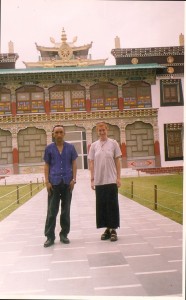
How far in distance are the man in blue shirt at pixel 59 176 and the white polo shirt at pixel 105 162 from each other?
0.29 metres

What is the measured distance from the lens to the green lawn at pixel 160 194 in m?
4.72

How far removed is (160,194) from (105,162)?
2605mm

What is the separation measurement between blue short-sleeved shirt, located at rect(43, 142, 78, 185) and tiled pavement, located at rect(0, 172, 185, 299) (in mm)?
715

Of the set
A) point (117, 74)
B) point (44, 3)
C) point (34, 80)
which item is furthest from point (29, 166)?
point (44, 3)

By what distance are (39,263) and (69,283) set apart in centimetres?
50

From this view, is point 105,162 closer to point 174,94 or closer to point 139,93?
point 174,94

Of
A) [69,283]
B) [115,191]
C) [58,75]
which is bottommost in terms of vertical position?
[69,283]

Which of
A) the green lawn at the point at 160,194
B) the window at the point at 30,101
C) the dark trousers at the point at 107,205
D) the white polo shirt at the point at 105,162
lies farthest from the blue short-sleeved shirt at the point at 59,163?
the window at the point at 30,101

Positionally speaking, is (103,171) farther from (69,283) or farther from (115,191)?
(69,283)

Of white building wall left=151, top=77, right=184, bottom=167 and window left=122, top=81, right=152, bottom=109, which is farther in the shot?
window left=122, top=81, right=152, bottom=109

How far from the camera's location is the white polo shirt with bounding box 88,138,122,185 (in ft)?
13.4

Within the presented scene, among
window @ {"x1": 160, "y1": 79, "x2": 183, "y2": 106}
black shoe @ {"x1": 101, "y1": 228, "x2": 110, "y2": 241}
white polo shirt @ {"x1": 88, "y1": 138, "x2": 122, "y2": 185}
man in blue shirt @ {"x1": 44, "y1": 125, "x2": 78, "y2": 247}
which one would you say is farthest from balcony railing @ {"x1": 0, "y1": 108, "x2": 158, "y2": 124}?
black shoe @ {"x1": 101, "y1": 228, "x2": 110, "y2": 241}

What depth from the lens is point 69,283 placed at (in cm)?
286

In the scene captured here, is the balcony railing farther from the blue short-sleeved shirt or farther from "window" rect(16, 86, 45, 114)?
the blue short-sleeved shirt
